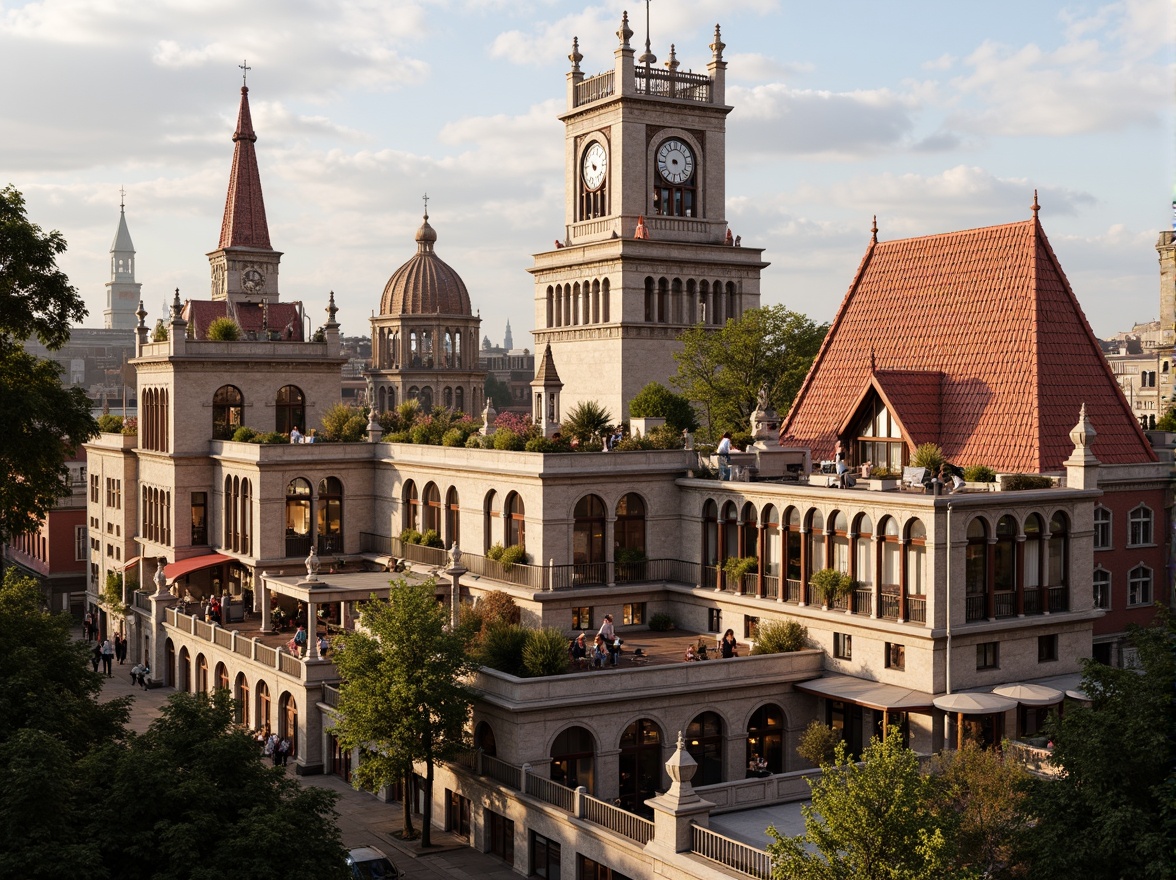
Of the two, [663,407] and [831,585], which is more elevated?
[663,407]

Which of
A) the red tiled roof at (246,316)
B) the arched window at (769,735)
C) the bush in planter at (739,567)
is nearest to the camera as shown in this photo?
the arched window at (769,735)

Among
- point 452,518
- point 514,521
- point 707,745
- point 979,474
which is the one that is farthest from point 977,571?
point 452,518

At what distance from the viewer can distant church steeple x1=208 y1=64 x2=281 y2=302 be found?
282 ft

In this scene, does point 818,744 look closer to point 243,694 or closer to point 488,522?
point 488,522

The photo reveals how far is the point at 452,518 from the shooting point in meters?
57.4

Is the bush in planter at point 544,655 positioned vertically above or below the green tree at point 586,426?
below

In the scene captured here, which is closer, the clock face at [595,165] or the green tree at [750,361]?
the green tree at [750,361]

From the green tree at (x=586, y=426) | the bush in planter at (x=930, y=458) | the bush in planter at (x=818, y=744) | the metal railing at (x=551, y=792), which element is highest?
the green tree at (x=586, y=426)

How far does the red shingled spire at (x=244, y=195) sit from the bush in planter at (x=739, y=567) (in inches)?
1921

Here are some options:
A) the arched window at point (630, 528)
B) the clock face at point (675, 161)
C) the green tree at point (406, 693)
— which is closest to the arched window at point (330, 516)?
the arched window at point (630, 528)

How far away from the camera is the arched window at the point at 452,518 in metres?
56.8

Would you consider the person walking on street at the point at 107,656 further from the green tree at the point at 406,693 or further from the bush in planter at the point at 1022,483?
the bush in planter at the point at 1022,483

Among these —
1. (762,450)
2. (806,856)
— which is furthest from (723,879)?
(762,450)

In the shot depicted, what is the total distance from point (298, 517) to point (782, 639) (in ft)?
91.4
